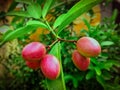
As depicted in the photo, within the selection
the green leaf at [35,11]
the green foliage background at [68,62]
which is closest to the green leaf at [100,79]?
the green foliage background at [68,62]

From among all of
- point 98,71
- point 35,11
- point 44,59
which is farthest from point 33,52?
point 98,71

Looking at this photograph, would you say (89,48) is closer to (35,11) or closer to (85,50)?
(85,50)

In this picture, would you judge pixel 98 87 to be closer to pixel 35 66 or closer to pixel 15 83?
pixel 15 83

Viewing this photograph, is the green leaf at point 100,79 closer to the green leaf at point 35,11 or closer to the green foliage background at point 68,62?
the green foliage background at point 68,62

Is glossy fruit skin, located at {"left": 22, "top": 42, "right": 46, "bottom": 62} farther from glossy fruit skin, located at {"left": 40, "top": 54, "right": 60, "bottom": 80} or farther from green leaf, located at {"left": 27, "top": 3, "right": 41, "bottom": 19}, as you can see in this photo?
green leaf, located at {"left": 27, "top": 3, "right": 41, "bottom": 19}

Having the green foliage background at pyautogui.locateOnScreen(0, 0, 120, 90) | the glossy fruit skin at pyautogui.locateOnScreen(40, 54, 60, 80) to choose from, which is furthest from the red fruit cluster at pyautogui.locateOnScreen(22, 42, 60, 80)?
the green foliage background at pyautogui.locateOnScreen(0, 0, 120, 90)

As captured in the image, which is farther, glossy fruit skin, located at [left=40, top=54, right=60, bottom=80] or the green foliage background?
the green foliage background

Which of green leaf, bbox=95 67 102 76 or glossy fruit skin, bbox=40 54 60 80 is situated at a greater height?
glossy fruit skin, bbox=40 54 60 80
